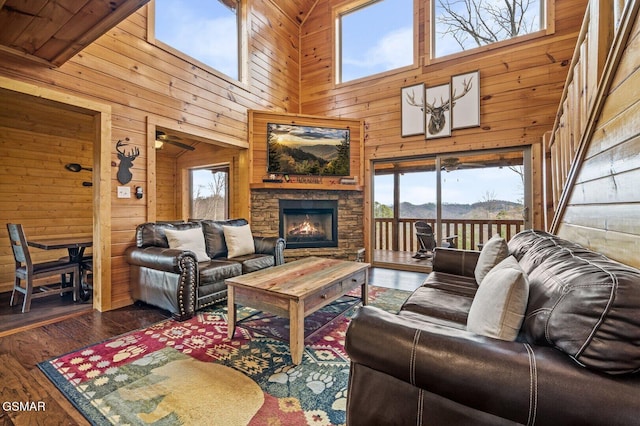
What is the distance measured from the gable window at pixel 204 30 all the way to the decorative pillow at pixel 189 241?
239 cm

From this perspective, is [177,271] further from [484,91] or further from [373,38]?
[373,38]

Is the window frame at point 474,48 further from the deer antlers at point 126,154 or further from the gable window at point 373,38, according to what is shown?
the deer antlers at point 126,154

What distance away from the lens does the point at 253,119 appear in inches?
189

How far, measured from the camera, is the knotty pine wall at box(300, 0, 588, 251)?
3.88 m

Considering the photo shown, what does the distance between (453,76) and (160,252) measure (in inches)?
183

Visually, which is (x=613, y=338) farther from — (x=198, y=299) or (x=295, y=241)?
(x=295, y=241)

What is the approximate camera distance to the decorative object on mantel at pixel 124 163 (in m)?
3.19

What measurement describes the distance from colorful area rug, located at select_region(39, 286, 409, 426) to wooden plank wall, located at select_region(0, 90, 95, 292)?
9.96 ft

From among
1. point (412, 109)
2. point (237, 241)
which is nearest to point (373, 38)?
point (412, 109)

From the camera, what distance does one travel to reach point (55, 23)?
203 centimetres

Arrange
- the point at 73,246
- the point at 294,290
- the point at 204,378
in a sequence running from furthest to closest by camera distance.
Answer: the point at 73,246, the point at 294,290, the point at 204,378

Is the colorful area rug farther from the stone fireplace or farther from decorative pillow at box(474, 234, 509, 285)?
the stone fireplace

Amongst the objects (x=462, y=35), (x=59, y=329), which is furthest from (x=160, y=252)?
(x=462, y=35)

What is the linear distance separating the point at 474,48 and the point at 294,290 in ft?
14.9
